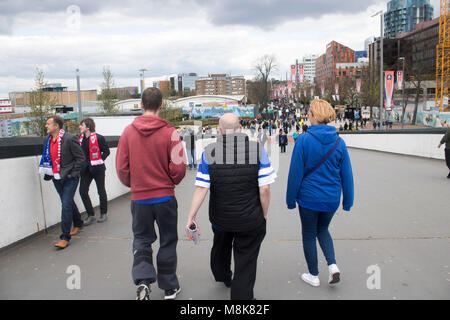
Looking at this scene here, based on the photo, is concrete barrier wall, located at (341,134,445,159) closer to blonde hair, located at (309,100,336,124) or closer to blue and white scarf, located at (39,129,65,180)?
blonde hair, located at (309,100,336,124)

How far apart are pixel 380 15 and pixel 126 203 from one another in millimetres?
21625

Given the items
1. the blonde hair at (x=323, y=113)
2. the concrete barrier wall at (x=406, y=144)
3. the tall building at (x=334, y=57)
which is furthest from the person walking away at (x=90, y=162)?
the tall building at (x=334, y=57)

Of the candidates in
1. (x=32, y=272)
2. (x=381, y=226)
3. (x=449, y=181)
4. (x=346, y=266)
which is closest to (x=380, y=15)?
(x=449, y=181)

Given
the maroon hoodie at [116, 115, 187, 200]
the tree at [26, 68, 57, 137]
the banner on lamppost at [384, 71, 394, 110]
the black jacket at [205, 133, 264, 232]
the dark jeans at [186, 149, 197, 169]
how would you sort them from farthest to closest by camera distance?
the tree at [26, 68, 57, 137], the banner on lamppost at [384, 71, 394, 110], the dark jeans at [186, 149, 197, 169], the maroon hoodie at [116, 115, 187, 200], the black jacket at [205, 133, 264, 232]

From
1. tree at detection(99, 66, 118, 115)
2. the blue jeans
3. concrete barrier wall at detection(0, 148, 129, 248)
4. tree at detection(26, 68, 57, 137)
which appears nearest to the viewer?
the blue jeans

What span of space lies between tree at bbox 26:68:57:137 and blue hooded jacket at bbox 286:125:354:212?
101ft

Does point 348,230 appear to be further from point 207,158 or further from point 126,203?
point 126,203

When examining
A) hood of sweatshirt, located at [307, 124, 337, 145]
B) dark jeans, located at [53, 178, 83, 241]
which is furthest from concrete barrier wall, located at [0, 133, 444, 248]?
hood of sweatshirt, located at [307, 124, 337, 145]

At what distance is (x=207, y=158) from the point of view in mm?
2945

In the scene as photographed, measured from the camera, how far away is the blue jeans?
338cm

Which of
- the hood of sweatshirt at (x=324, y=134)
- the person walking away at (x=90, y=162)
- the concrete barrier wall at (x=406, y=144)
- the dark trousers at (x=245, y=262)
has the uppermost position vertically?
the hood of sweatshirt at (x=324, y=134)

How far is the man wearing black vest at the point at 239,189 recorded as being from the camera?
288cm

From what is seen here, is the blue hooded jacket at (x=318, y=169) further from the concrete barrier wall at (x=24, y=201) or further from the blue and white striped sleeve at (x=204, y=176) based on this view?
the concrete barrier wall at (x=24, y=201)
